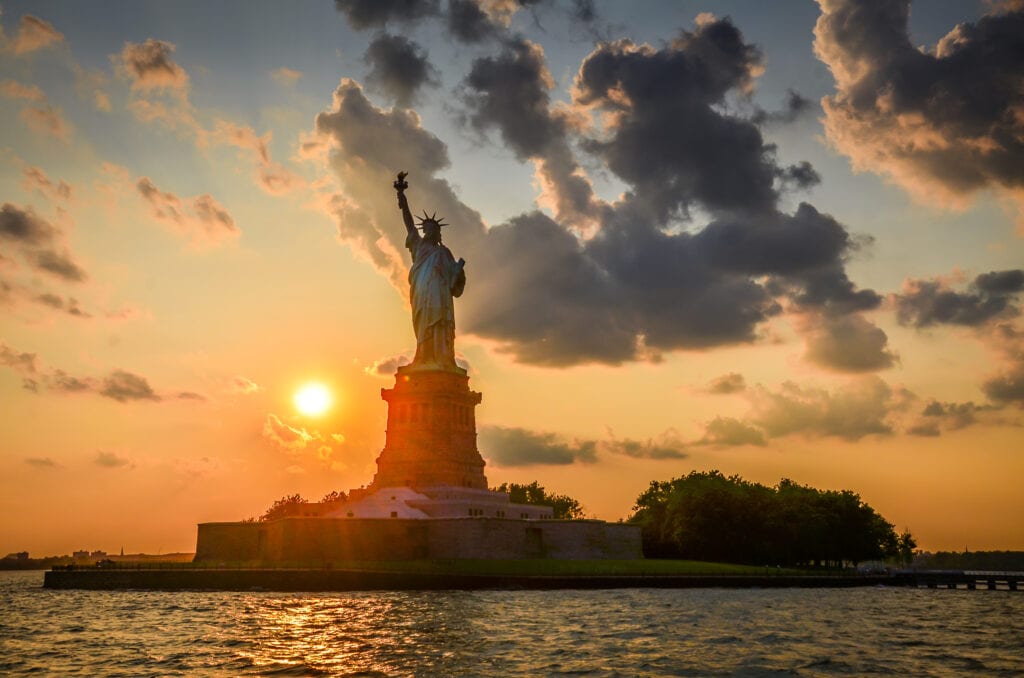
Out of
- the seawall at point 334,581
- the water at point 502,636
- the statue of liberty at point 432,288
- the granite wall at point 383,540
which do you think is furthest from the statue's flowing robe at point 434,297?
the water at point 502,636

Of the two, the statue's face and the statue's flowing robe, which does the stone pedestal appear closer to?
the statue's flowing robe

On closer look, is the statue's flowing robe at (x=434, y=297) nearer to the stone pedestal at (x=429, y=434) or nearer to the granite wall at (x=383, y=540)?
the stone pedestal at (x=429, y=434)

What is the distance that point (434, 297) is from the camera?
289 ft

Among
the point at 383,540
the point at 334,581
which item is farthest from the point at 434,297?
the point at 334,581

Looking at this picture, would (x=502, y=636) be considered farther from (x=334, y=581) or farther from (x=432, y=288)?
(x=432, y=288)

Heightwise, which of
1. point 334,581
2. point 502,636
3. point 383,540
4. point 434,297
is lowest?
point 502,636

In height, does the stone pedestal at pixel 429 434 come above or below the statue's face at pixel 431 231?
below

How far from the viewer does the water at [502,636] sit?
111 feet

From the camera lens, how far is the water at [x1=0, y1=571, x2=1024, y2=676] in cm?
3378

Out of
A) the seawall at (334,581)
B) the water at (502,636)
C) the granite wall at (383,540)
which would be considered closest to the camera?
the water at (502,636)

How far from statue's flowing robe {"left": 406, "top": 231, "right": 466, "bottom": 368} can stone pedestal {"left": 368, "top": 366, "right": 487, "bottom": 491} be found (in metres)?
2.16

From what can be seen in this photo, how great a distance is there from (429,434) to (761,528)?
3540 cm

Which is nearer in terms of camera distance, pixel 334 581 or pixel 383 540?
pixel 334 581

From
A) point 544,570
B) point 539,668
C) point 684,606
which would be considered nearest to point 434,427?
point 544,570
